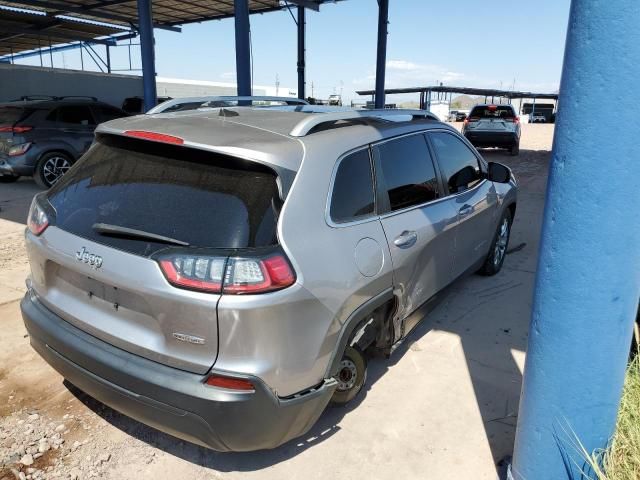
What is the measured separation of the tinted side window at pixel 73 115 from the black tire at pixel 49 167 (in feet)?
2.28

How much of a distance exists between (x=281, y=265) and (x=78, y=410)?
1.76 m

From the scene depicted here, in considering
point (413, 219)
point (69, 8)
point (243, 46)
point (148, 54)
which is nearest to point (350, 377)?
point (413, 219)

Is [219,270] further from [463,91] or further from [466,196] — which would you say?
[463,91]

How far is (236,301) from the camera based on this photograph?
6.65 feet

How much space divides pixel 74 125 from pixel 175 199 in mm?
9023

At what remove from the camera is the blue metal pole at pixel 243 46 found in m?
10.1

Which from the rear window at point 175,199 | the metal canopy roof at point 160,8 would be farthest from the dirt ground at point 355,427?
the metal canopy roof at point 160,8

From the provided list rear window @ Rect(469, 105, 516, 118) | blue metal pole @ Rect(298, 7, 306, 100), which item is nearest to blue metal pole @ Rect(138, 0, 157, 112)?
blue metal pole @ Rect(298, 7, 306, 100)

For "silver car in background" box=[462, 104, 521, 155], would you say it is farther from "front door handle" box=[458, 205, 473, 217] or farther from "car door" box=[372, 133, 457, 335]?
"car door" box=[372, 133, 457, 335]

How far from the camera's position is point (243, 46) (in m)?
10.4

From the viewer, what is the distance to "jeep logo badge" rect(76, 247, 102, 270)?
7.41ft

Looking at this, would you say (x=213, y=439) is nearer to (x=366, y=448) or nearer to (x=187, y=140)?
(x=366, y=448)

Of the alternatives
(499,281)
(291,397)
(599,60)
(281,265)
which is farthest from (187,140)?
(499,281)

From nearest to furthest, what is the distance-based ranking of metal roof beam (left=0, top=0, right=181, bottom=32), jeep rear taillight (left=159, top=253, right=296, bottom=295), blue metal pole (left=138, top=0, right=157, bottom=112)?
jeep rear taillight (left=159, top=253, right=296, bottom=295)
blue metal pole (left=138, top=0, right=157, bottom=112)
metal roof beam (left=0, top=0, right=181, bottom=32)
